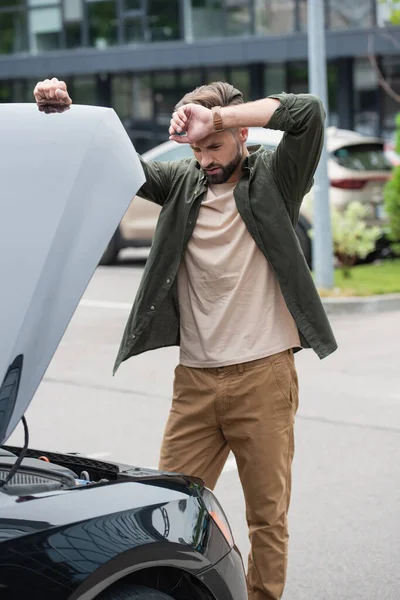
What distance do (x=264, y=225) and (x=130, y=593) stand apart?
4.64 feet

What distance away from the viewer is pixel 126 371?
9.66 metres

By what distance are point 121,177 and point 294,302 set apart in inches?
42.7

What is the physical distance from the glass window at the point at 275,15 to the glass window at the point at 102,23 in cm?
473

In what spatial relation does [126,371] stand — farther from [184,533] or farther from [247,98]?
[247,98]

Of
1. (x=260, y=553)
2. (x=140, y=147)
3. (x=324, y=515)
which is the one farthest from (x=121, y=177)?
(x=140, y=147)

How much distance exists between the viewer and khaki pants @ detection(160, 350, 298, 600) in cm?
389

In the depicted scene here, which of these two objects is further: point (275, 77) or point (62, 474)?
point (275, 77)

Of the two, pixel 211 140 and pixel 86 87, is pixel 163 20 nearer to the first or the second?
pixel 86 87

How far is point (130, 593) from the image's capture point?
9.51ft

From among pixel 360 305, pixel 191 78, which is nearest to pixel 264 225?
pixel 360 305

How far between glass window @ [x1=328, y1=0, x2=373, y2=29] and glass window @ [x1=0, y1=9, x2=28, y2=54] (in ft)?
31.4

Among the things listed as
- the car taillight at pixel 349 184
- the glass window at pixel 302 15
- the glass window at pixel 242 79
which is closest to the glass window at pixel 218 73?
the glass window at pixel 242 79

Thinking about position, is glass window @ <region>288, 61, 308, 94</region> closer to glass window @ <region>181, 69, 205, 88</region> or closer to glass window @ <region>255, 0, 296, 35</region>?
glass window @ <region>255, 0, 296, 35</region>

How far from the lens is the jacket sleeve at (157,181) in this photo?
402 centimetres
